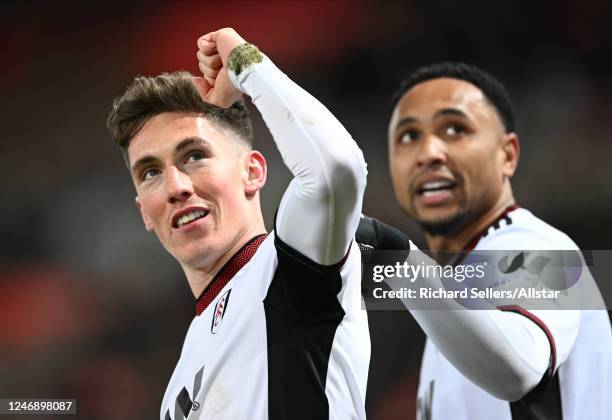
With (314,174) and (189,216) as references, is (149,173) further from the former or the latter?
(314,174)

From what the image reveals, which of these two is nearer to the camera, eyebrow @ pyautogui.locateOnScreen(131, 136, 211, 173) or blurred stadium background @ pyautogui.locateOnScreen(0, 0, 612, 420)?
eyebrow @ pyautogui.locateOnScreen(131, 136, 211, 173)

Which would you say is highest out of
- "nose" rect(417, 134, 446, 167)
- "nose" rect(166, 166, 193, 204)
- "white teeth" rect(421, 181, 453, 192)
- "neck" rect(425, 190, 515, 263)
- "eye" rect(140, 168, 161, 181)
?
"nose" rect(417, 134, 446, 167)

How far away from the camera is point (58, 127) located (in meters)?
5.19

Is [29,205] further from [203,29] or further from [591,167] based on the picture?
[591,167]

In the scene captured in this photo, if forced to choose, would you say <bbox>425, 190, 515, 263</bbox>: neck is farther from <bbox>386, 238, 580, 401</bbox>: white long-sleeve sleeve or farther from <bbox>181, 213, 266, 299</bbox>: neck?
<bbox>181, 213, 266, 299</bbox>: neck

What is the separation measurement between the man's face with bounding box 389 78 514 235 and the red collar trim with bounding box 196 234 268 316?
167 cm

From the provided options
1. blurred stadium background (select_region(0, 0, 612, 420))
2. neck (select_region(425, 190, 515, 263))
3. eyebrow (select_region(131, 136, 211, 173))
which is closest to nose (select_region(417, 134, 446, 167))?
neck (select_region(425, 190, 515, 263))

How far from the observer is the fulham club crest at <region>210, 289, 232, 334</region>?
1918 mm

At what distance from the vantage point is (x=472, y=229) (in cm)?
352

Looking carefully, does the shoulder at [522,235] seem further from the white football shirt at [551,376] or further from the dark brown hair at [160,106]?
the dark brown hair at [160,106]

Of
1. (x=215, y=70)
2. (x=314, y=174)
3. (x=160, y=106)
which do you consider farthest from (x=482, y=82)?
(x=314, y=174)

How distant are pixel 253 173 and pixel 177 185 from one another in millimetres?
227

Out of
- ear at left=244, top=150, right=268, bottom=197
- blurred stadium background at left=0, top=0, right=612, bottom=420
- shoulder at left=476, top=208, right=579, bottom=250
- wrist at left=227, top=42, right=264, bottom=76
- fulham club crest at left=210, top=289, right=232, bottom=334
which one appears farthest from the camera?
blurred stadium background at left=0, top=0, right=612, bottom=420

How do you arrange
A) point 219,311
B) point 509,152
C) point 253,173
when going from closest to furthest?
1. point 219,311
2. point 253,173
3. point 509,152
